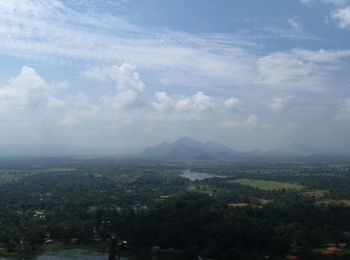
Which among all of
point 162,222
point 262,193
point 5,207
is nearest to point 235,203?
point 262,193

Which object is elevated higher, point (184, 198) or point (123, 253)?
point (184, 198)

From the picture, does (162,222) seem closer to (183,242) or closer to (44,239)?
(183,242)

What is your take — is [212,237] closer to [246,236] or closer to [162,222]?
[246,236]

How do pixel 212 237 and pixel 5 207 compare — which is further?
pixel 5 207

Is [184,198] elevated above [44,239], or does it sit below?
above

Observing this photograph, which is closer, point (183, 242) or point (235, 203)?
point (183, 242)

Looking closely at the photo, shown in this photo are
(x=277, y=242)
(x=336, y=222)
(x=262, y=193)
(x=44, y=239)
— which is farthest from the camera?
(x=262, y=193)

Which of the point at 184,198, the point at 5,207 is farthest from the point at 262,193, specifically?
the point at 5,207

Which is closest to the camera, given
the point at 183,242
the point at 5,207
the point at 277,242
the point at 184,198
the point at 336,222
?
the point at 277,242

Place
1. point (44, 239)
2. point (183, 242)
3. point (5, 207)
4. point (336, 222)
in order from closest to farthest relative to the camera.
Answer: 1. point (183, 242)
2. point (44, 239)
3. point (336, 222)
4. point (5, 207)
